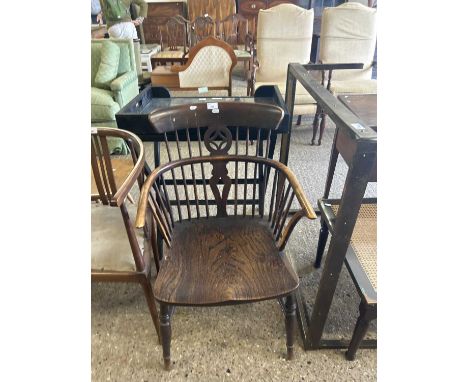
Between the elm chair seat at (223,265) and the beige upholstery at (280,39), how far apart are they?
2079 millimetres

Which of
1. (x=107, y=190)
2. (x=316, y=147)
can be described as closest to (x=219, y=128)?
(x=107, y=190)

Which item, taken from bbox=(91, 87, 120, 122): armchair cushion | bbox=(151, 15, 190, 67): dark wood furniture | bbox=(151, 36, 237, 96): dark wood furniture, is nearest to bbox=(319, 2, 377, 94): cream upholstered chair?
bbox=(151, 36, 237, 96): dark wood furniture

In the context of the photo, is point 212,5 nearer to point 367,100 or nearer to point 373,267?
point 367,100

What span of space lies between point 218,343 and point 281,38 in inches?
110

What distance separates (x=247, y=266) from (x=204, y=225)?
0.28 m

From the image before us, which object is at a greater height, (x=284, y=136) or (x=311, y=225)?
(x=284, y=136)

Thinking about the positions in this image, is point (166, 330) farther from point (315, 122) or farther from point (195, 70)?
point (195, 70)

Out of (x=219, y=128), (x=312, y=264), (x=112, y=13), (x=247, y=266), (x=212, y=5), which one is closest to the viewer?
(x=247, y=266)

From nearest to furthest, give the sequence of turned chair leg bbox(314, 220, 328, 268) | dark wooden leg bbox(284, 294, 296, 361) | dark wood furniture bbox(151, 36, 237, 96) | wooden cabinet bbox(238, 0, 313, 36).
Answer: dark wooden leg bbox(284, 294, 296, 361), turned chair leg bbox(314, 220, 328, 268), dark wood furniture bbox(151, 36, 237, 96), wooden cabinet bbox(238, 0, 313, 36)

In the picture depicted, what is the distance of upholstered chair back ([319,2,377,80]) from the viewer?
304 cm

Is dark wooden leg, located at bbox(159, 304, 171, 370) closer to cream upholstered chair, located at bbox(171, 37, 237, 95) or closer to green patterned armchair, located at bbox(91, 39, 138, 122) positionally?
green patterned armchair, located at bbox(91, 39, 138, 122)

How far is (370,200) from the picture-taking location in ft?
4.63

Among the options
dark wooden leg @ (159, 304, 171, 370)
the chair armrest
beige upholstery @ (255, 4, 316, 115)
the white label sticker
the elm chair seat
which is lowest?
dark wooden leg @ (159, 304, 171, 370)

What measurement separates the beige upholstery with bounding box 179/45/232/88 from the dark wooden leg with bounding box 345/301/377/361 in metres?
2.71
